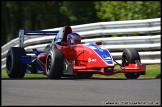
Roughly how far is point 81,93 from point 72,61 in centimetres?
315

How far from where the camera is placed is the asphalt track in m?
6.46

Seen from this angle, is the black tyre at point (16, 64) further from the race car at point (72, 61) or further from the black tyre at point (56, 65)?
the black tyre at point (56, 65)

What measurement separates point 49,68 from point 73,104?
423 centimetres

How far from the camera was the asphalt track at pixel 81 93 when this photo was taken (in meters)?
6.46

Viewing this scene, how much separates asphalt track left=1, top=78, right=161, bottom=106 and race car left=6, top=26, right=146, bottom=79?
1.16m

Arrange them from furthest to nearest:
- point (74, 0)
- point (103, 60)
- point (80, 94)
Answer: point (74, 0)
point (103, 60)
point (80, 94)

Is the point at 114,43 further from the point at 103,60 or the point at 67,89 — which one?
the point at 67,89

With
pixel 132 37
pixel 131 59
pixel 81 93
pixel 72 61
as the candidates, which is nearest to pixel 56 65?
pixel 72 61

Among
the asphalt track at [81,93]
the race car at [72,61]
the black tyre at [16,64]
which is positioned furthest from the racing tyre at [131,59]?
the black tyre at [16,64]

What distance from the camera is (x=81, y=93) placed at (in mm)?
7359

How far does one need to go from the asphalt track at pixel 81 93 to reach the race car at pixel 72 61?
45.6 inches

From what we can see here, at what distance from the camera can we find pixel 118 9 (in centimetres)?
1686

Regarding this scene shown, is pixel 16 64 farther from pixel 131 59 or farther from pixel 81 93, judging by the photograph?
pixel 81 93

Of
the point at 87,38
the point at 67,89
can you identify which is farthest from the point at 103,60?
the point at 87,38
